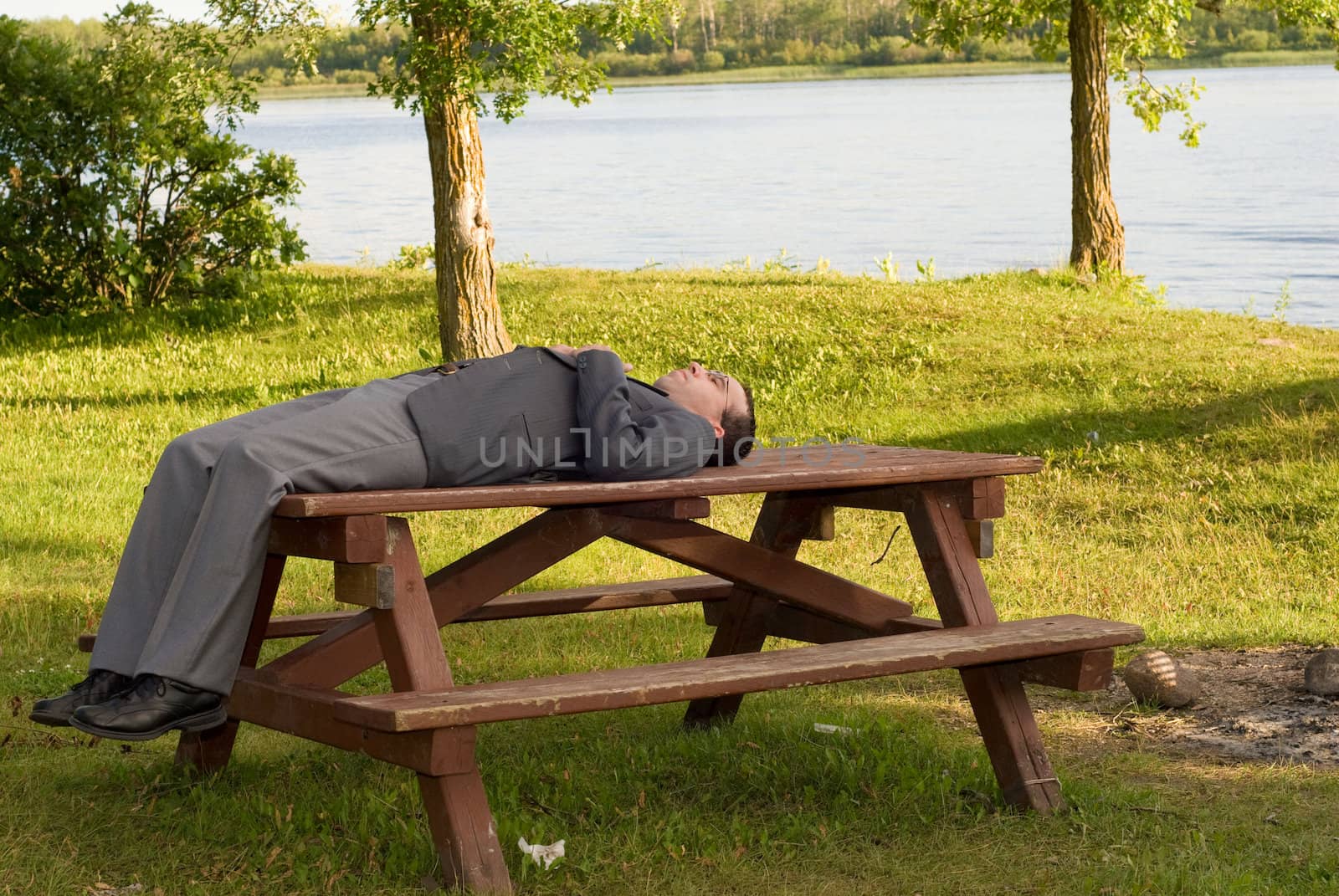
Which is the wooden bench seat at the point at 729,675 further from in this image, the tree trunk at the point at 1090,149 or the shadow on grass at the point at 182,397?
the tree trunk at the point at 1090,149

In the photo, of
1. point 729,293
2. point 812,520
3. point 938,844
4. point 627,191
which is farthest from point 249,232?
point 627,191

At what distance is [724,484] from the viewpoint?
156 inches

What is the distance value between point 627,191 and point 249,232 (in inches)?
1114

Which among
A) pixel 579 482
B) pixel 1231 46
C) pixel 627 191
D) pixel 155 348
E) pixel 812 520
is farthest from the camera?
pixel 1231 46

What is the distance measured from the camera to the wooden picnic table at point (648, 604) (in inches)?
142

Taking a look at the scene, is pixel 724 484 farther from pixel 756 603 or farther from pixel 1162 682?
pixel 1162 682

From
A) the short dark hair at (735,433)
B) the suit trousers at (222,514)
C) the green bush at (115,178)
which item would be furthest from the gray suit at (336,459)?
the green bush at (115,178)

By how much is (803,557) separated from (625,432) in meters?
3.68

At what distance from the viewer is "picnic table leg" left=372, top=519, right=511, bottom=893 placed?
11.9 feet

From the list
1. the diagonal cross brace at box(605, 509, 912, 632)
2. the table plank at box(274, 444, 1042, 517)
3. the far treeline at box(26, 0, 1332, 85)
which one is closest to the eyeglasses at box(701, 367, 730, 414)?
the table plank at box(274, 444, 1042, 517)

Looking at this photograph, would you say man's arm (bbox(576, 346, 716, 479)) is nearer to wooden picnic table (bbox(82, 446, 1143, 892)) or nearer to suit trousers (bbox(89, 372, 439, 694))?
wooden picnic table (bbox(82, 446, 1143, 892))

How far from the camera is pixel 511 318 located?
13641mm

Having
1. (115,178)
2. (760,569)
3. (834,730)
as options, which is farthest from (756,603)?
(115,178)

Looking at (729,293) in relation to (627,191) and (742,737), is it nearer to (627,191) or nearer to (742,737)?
(742,737)
